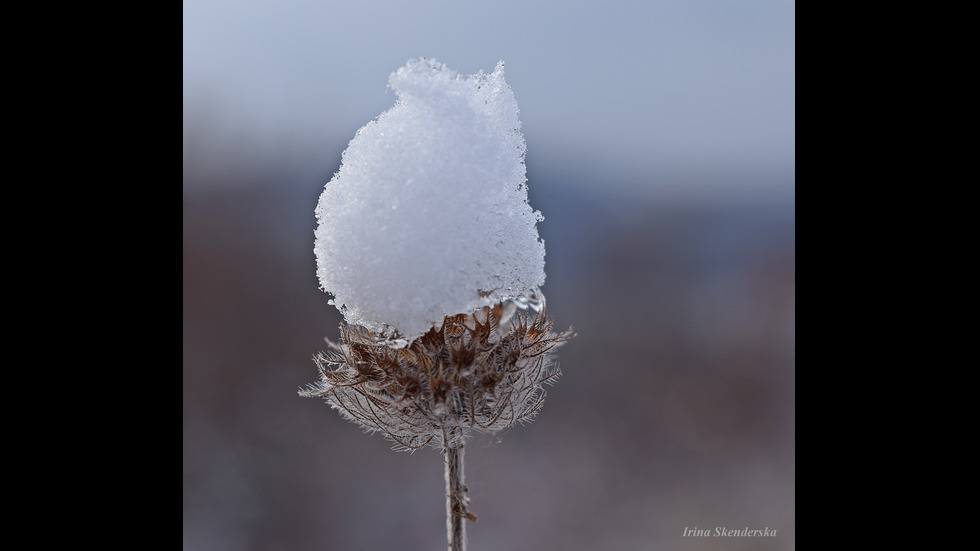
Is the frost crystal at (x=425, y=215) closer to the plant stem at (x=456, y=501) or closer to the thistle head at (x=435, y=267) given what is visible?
the thistle head at (x=435, y=267)

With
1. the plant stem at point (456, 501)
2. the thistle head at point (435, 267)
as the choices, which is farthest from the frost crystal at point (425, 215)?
the plant stem at point (456, 501)

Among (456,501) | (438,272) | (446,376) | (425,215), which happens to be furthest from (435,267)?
(456,501)

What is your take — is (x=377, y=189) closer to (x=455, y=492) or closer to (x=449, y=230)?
(x=449, y=230)

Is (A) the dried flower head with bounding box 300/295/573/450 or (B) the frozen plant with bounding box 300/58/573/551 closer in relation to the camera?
(B) the frozen plant with bounding box 300/58/573/551

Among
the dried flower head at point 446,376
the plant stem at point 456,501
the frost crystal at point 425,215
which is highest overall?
the frost crystal at point 425,215

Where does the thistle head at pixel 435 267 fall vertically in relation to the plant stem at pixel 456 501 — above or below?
above

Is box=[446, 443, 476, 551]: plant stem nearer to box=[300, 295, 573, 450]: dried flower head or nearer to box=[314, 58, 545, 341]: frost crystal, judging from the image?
box=[300, 295, 573, 450]: dried flower head

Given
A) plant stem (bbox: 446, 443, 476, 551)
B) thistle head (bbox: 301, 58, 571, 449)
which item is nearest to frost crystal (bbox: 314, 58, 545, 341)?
thistle head (bbox: 301, 58, 571, 449)

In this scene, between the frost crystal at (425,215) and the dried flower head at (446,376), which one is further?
the dried flower head at (446,376)
